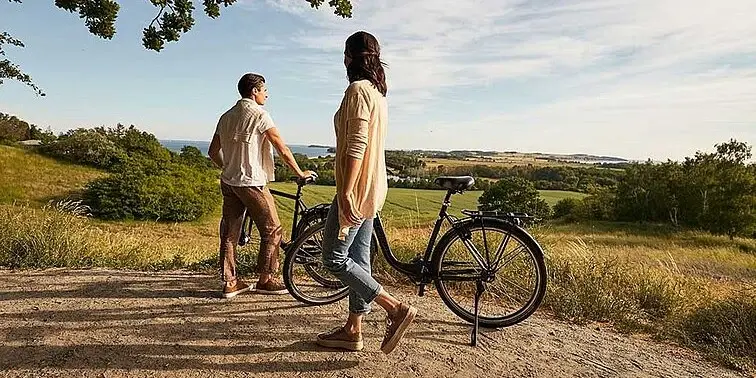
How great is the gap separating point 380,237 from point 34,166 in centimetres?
2983

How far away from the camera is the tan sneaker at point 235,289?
4844 millimetres

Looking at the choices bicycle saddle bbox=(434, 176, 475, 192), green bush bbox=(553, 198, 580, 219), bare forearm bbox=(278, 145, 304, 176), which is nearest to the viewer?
bicycle saddle bbox=(434, 176, 475, 192)

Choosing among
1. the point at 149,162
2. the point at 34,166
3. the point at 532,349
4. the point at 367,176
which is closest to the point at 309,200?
the point at 367,176

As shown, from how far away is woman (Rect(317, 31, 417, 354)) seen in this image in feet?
10.0

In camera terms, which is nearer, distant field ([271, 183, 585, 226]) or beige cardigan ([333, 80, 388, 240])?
beige cardigan ([333, 80, 388, 240])

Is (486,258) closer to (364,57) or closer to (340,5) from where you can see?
(364,57)

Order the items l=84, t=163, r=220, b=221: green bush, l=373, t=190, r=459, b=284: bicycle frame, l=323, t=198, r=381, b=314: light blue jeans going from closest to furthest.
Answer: l=323, t=198, r=381, b=314: light blue jeans, l=373, t=190, r=459, b=284: bicycle frame, l=84, t=163, r=220, b=221: green bush

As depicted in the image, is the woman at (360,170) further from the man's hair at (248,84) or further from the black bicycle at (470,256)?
the man's hair at (248,84)

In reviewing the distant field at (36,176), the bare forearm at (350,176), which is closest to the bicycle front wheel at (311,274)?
the bare forearm at (350,176)

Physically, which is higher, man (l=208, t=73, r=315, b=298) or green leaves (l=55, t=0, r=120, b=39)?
green leaves (l=55, t=0, r=120, b=39)

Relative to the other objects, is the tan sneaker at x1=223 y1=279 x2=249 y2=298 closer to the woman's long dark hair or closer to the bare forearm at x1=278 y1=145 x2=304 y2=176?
the bare forearm at x1=278 y1=145 x2=304 y2=176

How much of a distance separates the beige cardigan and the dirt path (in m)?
1.03

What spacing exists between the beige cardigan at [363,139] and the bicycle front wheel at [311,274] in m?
1.20

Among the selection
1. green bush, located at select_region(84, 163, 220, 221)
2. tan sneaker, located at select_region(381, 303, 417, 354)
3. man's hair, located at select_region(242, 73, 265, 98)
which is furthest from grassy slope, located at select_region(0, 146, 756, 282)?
tan sneaker, located at select_region(381, 303, 417, 354)
